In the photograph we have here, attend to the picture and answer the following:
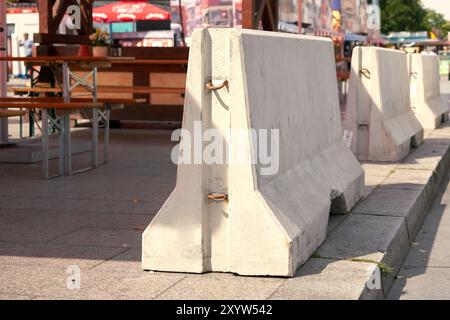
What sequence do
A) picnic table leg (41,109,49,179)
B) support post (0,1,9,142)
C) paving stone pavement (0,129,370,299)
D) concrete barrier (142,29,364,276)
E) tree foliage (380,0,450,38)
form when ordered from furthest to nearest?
tree foliage (380,0,450,38) → support post (0,1,9,142) → picnic table leg (41,109,49,179) → concrete barrier (142,29,364,276) → paving stone pavement (0,129,370,299)

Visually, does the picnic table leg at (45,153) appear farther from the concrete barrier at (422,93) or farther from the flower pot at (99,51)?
the concrete barrier at (422,93)

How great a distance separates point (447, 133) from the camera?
48.8ft

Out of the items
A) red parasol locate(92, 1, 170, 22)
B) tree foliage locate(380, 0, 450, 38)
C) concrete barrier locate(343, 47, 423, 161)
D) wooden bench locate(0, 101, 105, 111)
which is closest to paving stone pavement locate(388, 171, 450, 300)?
concrete barrier locate(343, 47, 423, 161)

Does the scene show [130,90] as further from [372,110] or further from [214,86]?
[214,86]

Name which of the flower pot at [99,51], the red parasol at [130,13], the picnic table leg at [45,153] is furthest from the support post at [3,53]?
the red parasol at [130,13]

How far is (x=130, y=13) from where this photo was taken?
41062mm

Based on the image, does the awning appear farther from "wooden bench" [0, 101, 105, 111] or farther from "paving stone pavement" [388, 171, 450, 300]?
"paving stone pavement" [388, 171, 450, 300]

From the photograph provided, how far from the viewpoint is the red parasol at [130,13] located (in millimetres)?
40844

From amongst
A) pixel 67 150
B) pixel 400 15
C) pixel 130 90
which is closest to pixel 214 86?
pixel 67 150

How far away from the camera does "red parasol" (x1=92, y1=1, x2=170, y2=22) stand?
4084 centimetres
